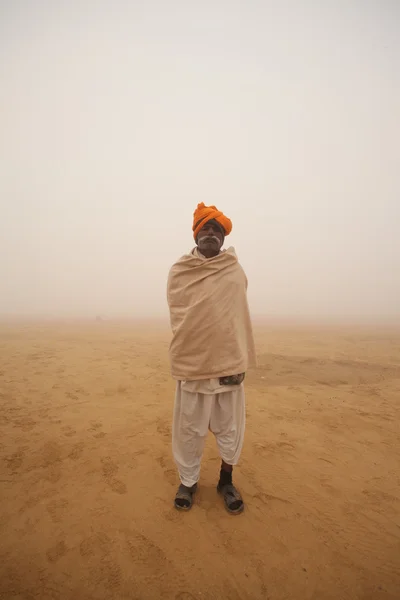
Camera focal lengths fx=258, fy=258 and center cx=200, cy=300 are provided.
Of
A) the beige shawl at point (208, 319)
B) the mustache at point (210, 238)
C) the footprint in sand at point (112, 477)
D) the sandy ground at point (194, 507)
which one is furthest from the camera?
the footprint in sand at point (112, 477)

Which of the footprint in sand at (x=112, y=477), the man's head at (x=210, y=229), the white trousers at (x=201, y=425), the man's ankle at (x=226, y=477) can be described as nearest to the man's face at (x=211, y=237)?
the man's head at (x=210, y=229)

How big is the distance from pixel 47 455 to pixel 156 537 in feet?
5.67

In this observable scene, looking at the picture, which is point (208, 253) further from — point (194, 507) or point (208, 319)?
point (194, 507)

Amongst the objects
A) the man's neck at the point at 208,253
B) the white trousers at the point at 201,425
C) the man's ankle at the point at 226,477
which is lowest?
the man's ankle at the point at 226,477

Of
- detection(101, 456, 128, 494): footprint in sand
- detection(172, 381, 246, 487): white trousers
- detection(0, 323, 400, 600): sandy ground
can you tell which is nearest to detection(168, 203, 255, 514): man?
detection(172, 381, 246, 487): white trousers

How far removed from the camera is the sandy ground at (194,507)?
161cm

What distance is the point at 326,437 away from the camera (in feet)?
11.0

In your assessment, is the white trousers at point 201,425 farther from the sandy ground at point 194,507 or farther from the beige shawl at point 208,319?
the sandy ground at point 194,507

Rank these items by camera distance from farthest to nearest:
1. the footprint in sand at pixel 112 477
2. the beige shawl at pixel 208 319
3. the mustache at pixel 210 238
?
the footprint in sand at pixel 112 477 → the mustache at pixel 210 238 → the beige shawl at pixel 208 319

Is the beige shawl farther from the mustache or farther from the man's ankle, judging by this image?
the man's ankle

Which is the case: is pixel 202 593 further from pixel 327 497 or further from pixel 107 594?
pixel 327 497

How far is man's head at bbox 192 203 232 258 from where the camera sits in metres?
2.27

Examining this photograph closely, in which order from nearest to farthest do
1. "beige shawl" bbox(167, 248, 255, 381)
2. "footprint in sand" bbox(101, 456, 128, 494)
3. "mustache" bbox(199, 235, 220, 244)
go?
"beige shawl" bbox(167, 248, 255, 381)
"mustache" bbox(199, 235, 220, 244)
"footprint in sand" bbox(101, 456, 128, 494)

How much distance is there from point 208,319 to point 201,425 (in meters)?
0.89
